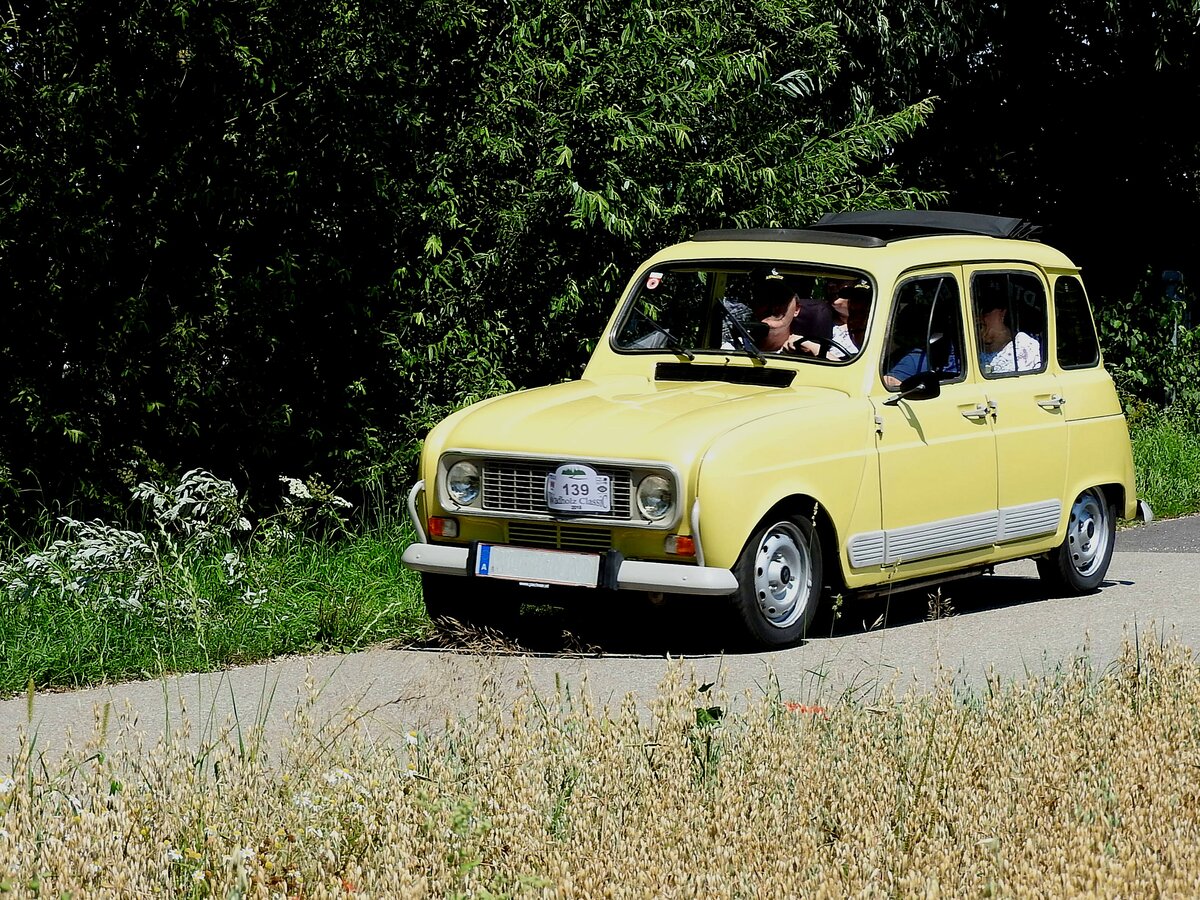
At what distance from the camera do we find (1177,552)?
1268cm

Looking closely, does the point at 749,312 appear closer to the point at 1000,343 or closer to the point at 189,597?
the point at 1000,343

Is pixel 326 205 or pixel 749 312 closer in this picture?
pixel 749 312

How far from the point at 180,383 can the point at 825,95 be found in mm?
9937

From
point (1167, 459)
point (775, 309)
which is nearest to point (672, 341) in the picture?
point (775, 309)

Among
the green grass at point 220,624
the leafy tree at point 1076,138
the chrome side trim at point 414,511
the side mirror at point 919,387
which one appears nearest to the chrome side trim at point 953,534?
the side mirror at point 919,387

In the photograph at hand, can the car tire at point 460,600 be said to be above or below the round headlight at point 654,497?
below

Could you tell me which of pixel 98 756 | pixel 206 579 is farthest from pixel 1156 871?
pixel 206 579

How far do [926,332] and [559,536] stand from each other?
236 cm

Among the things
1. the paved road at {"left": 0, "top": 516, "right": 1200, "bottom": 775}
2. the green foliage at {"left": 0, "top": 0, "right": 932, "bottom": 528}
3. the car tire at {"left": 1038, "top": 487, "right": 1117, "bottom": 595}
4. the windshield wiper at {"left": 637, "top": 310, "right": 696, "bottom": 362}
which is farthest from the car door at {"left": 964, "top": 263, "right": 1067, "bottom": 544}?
the green foliage at {"left": 0, "top": 0, "right": 932, "bottom": 528}

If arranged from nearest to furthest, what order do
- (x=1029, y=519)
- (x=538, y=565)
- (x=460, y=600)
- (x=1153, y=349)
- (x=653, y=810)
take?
(x=653, y=810) < (x=538, y=565) < (x=460, y=600) < (x=1029, y=519) < (x=1153, y=349)

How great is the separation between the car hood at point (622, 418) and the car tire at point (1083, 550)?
2111 millimetres

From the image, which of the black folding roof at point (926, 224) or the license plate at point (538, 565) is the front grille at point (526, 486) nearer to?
the license plate at point (538, 565)

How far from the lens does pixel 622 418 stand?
8594 millimetres

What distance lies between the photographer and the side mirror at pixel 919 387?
9.23 meters
